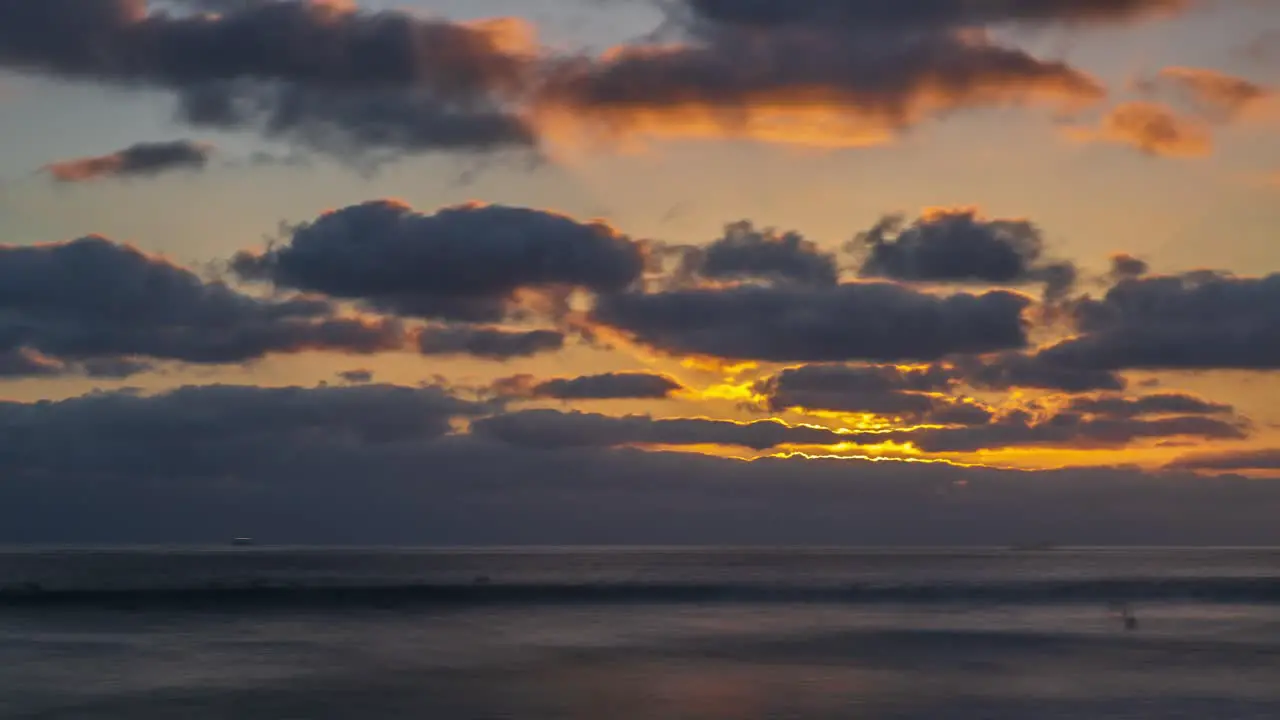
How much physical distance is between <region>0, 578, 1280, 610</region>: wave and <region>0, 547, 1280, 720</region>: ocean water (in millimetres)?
886

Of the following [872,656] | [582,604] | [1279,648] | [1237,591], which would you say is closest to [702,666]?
[872,656]

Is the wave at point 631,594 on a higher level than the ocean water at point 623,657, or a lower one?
lower

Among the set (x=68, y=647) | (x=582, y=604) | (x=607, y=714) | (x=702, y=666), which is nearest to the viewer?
(x=607, y=714)

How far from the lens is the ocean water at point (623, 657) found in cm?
4419

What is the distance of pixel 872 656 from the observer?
6156cm

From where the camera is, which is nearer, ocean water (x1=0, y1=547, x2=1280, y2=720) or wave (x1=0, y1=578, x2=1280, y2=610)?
ocean water (x1=0, y1=547, x2=1280, y2=720)

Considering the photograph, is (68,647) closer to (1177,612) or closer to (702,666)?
(702,666)

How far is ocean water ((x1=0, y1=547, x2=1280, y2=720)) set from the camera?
145 ft

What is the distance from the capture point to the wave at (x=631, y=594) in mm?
104438

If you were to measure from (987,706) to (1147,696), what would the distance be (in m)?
7.36

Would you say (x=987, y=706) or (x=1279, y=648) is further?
(x=1279, y=648)

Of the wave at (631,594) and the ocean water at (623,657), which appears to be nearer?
the ocean water at (623,657)

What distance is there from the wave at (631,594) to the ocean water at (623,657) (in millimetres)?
886

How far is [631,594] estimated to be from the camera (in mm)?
118938
